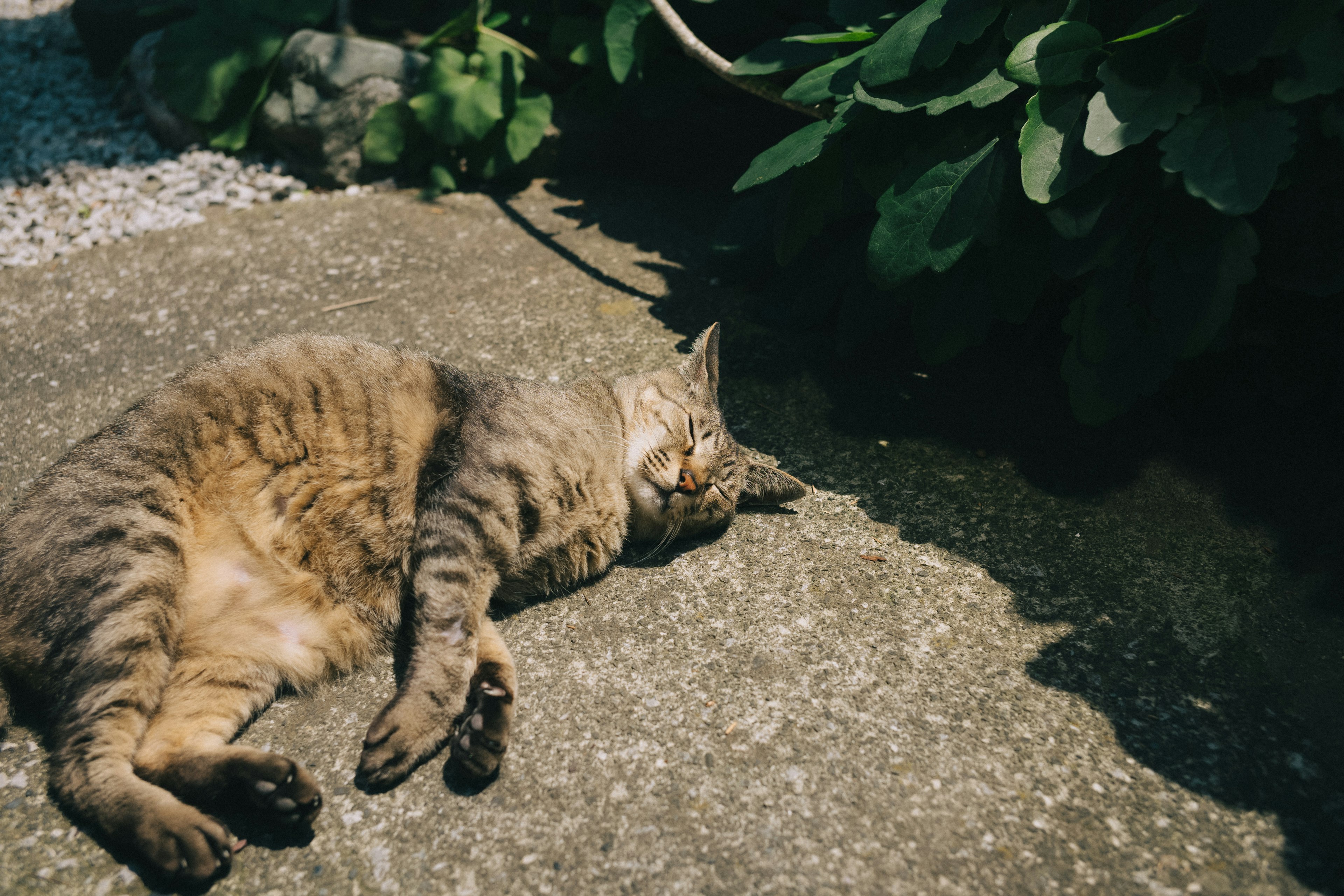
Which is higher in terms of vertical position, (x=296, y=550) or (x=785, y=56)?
(x=785, y=56)

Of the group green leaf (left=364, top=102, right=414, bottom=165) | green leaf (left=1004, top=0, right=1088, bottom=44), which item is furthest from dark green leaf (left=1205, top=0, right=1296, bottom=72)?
green leaf (left=364, top=102, right=414, bottom=165)

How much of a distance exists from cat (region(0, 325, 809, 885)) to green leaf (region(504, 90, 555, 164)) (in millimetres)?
2185

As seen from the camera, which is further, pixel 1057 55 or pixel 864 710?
pixel 1057 55

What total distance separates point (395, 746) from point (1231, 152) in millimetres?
2499

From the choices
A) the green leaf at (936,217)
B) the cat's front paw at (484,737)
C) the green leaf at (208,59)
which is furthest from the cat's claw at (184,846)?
the green leaf at (208,59)

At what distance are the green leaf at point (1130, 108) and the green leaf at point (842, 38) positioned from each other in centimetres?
85

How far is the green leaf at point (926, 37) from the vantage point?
2.21 metres

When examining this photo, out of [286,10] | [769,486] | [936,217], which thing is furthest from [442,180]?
[936,217]

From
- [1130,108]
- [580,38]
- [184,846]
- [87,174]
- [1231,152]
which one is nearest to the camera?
[184,846]

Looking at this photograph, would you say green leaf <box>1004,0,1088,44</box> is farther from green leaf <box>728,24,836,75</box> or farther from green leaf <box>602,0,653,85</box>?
green leaf <box>602,0,653,85</box>

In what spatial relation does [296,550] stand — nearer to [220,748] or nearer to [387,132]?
[220,748]

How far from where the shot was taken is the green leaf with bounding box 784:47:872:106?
2.57 meters

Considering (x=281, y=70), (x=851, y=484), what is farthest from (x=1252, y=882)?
(x=281, y=70)

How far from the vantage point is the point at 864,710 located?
1936mm
